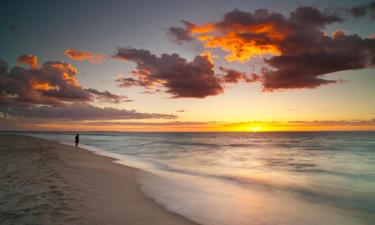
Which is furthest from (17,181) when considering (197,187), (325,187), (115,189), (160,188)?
(325,187)

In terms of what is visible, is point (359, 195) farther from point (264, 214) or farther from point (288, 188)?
point (264, 214)

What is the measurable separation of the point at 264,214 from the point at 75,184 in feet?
26.4

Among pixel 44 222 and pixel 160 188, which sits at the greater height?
pixel 44 222

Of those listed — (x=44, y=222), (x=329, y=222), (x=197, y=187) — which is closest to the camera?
(x=44, y=222)

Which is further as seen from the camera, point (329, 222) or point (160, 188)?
point (160, 188)

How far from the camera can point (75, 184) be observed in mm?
9961

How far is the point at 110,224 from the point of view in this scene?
5.99 meters

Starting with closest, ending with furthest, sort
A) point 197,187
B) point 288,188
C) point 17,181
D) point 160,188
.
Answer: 1. point 17,181
2. point 160,188
3. point 197,187
4. point 288,188

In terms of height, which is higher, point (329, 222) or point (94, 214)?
point (94, 214)

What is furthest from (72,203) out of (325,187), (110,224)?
(325,187)

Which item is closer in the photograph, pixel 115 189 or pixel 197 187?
pixel 115 189

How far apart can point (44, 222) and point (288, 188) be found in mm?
12993

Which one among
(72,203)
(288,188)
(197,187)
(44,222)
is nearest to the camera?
(44,222)

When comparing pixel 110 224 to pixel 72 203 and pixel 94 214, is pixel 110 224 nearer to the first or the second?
pixel 94 214
